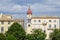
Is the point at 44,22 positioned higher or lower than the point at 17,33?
lower

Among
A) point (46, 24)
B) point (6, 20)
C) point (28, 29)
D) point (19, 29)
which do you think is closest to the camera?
point (19, 29)

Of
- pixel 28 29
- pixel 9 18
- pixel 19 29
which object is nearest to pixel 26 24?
pixel 28 29

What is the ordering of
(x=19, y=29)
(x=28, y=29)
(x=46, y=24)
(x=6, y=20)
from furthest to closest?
(x=46, y=24) → (x=28, y=29) → (x=6, y=20) → (x=19, y=29)

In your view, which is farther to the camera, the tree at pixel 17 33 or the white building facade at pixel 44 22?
the white building facade at pixel 44 22

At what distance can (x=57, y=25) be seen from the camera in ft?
456

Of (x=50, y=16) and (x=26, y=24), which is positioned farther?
(x=50, y=16)

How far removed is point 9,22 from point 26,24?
Result: 12.6 meters

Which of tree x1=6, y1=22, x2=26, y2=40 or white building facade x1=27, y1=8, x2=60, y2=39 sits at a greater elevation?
tree x1=6, y1=22, x2=26, y2=40

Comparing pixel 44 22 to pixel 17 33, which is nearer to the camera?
pixel 17 33

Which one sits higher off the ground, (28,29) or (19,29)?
(19,29)

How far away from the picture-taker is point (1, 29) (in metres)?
116

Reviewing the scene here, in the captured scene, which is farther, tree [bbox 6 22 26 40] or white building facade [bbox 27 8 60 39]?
white building facade [bbox 27 8 60 39]

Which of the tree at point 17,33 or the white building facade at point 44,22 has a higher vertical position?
the tree at point 17,33

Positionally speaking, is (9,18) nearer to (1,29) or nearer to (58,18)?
(1,29)
